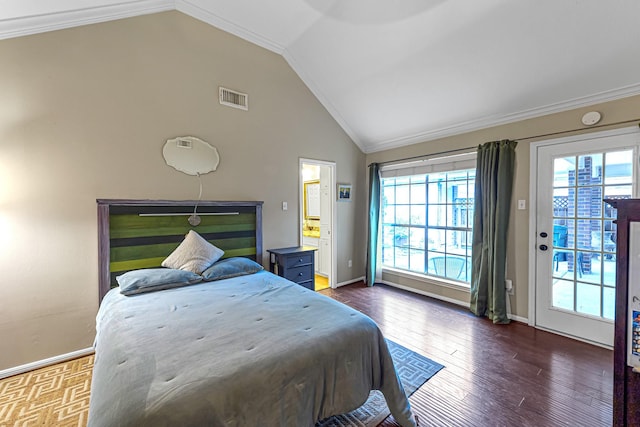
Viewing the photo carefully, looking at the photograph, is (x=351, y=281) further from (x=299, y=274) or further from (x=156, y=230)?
(x=156, y=230)

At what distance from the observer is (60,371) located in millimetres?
2307

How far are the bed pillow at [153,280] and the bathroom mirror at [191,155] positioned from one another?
1.14 m

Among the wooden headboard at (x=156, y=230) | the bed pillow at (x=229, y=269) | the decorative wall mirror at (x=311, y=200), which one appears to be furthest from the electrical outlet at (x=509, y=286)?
the decorative wall mirror at (x=311, y=200)

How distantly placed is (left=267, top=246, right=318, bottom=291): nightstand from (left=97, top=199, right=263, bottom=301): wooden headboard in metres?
0.25

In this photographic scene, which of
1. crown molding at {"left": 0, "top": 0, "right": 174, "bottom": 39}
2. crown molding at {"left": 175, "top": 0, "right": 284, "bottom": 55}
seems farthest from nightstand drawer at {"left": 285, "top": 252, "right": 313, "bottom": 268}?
crown molding at {"left": 0, "top": 0, "right": 174, "bottom": 39}

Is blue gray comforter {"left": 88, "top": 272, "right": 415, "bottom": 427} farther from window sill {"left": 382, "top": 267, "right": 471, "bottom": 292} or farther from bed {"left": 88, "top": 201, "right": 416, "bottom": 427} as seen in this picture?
window sill {"left": 382, "top": 267, "right": 471, "bottom": 292}

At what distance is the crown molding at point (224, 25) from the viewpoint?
2.93 m

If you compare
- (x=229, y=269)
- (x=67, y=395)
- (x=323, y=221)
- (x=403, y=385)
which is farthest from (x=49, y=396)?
(x=323, y=221)

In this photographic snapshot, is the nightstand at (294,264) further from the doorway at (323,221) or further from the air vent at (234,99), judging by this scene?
the air vent at (234,99)

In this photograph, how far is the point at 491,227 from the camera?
3.26 meters

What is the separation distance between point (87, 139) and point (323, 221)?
10.6 feet

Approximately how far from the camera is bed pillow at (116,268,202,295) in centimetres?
226

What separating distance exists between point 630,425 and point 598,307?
191 cm

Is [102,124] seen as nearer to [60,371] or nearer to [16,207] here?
[16,207]
